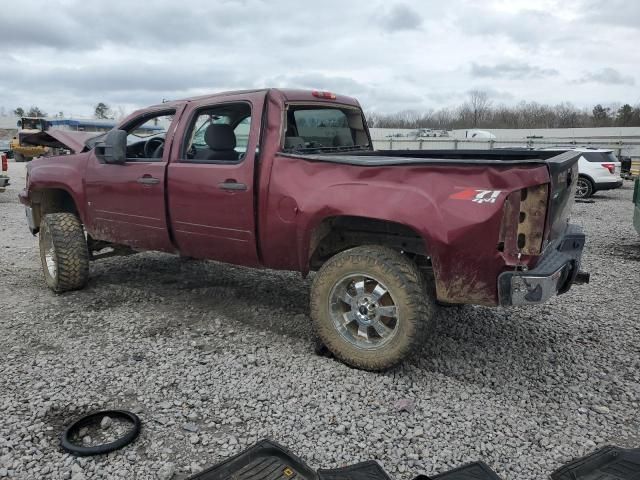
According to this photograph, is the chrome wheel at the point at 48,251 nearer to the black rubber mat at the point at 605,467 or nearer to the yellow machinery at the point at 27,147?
the black rubber mat at the point at 605,467

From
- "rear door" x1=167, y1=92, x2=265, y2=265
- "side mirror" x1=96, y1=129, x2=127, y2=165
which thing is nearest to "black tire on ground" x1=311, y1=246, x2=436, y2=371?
"rear door" x1=167, y1=92, x2=265, y2=265

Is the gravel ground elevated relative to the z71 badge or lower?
lower

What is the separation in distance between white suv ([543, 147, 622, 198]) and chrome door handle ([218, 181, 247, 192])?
47.6 ft

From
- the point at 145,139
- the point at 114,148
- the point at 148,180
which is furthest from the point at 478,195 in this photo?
the point at 145,139

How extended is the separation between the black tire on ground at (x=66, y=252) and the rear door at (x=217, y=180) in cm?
129

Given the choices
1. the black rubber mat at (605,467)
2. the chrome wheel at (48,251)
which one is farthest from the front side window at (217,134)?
the black rubber mat at (605,467)

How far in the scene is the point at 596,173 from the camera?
1622cm

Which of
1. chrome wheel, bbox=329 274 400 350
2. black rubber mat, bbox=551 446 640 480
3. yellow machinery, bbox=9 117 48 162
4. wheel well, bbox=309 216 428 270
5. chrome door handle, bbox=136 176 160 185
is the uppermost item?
yellow machinery, bbox=9 117 48 162

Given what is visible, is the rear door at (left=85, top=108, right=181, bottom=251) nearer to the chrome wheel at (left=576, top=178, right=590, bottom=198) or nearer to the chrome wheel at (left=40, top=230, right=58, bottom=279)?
the chrome wheel at (left=40, top=230, right=58, bottom=279)

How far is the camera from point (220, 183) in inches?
171

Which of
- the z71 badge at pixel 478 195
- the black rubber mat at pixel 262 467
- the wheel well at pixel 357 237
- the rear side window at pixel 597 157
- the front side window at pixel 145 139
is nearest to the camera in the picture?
the black rubber mat at pixel 262 467

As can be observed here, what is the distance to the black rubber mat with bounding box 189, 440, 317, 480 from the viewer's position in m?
2.65

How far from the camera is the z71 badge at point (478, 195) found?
317 cm

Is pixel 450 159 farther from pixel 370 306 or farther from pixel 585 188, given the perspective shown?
pixel 585 188
